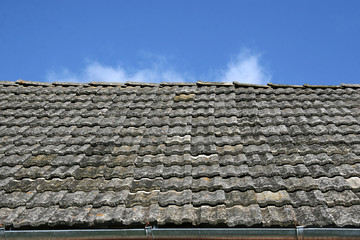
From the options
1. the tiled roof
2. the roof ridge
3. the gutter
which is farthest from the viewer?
the roof ridge

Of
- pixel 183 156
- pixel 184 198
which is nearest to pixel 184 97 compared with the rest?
pixel 183 156

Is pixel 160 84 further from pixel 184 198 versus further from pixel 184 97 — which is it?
pixel 184 198

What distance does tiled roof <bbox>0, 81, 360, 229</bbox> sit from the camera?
323 centimetres

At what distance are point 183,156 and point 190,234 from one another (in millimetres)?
1313

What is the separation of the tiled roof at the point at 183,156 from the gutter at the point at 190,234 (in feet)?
0.21

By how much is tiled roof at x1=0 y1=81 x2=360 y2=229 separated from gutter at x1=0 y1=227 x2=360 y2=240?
0.21ft

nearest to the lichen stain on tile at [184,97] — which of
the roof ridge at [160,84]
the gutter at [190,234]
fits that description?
the roof ridge at [160,84]

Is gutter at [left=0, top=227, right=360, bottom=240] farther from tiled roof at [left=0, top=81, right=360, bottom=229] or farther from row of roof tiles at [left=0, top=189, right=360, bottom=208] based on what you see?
row of roof tiles at [left=0, top=189, right=360, bottom=208]

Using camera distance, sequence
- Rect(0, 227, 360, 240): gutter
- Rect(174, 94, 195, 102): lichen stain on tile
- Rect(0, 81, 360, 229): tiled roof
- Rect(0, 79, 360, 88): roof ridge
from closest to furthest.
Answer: Rect(0, 227, 360, 240): gutter < Rect(0, 81, 360, 229): tiled roof < Rect(174, 94, 195, 102): lichen stain on tile < Rect(0, 79, 360, 88): roof ridge

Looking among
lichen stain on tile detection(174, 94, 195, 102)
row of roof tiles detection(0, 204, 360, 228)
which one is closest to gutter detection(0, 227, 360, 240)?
row of roof tiles detection(0, 204, 360, 228)

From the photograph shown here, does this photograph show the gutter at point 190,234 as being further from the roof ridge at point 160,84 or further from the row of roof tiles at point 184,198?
the roof ridge at point 160,84

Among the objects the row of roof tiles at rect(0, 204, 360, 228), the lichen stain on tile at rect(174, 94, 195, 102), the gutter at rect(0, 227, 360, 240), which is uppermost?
the lichen stain on tile at rect(174, 94, 195, 102)

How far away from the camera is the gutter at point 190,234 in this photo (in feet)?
9.61

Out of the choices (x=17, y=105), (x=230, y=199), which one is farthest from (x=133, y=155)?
(x=17, y=105)
